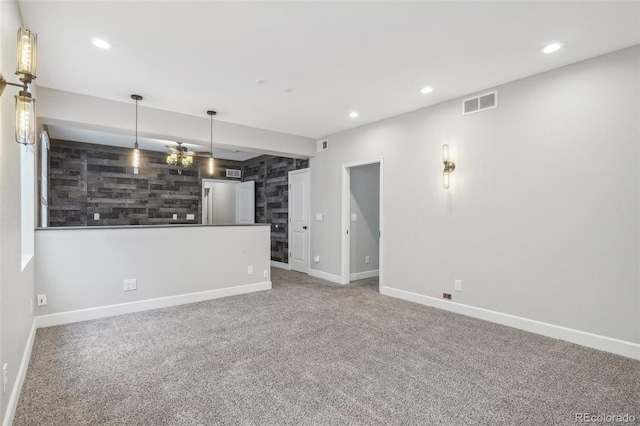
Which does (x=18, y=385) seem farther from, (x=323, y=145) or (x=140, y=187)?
(x=140, y=187)

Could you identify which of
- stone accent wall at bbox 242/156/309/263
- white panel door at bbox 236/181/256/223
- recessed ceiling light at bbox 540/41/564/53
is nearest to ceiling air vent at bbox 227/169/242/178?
white panel door at bbox 236/181/256/223

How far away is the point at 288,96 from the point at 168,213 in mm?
4811

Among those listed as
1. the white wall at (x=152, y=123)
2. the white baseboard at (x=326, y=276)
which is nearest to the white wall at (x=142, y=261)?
the white baseboard at (x=326, y=276)

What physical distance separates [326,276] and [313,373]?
11.5 feet

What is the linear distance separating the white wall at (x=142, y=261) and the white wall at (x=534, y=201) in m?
2.41

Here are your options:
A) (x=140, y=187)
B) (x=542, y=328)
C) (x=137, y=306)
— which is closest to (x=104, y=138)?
(x=140, y=187)

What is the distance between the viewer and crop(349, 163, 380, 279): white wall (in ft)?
19.1

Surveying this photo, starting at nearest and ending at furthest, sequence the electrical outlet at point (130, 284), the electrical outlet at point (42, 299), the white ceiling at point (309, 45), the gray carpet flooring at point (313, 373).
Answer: the gray carpet flooring at point (313, 373) → the white ceiling at point (309, 45) → the electrical outlet at point (42, 299) → the electrical outlet at point (130, 284)

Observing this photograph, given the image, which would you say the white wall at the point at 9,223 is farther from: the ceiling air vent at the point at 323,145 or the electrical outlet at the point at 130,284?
the ceiling air vent at the point at 323,145

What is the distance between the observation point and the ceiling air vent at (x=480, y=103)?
12.0ft

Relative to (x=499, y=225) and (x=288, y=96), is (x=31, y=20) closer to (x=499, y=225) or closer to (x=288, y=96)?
(x=288, y=96)

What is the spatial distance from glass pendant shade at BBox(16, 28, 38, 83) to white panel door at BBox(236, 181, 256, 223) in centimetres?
647

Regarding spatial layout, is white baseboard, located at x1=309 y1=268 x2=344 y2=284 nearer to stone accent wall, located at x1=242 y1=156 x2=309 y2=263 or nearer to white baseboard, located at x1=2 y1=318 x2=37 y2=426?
stone accent wall, located at x1=242 y1=156 x2=309 y2=263

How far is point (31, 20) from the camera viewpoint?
2.40 m
